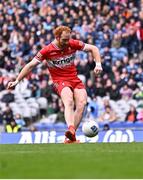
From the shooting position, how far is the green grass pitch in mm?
9430

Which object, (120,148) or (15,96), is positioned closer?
(120,148)

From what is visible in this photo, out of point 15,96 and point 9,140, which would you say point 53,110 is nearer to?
point 15,96

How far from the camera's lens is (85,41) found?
3020 centimetres

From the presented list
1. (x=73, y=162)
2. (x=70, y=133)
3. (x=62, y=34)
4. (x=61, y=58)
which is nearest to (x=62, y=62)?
(x=61, y=58)

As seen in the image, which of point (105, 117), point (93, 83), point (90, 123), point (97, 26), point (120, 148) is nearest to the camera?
point (120, 148)

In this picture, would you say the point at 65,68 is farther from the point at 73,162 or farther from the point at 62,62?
the point at 73,162

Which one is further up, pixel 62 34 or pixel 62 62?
pixel 62 34

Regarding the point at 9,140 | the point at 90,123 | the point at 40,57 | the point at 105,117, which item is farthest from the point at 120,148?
the point at 105,117

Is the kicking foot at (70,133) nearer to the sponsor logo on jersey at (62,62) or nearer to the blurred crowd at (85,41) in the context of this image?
the sponsor logo on jersey at (62,62)

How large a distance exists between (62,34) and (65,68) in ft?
2.71

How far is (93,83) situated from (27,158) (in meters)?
16.1

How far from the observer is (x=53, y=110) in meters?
26.9

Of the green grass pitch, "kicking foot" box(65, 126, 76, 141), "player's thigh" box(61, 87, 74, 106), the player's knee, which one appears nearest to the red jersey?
"player's thigh" box(61, 87, 74, 106)

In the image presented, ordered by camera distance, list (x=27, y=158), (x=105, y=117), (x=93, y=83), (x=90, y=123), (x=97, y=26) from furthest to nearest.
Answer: (x=97, y=26) < (x=93, y=83) < (x=105, y=117) < (x=90, y=123) < (x=27, y=158)
